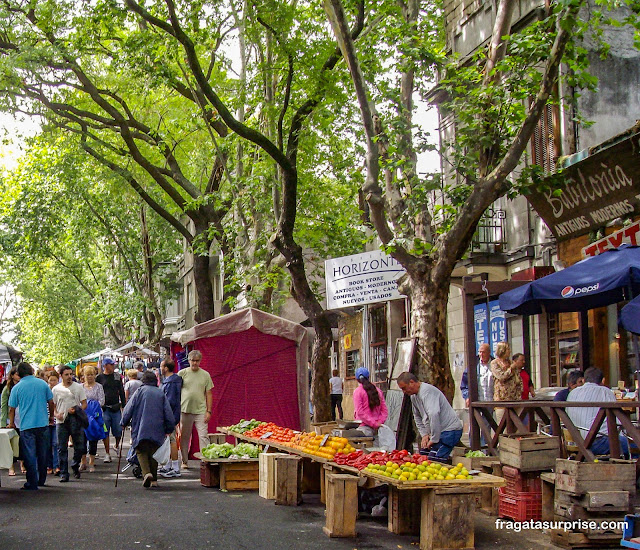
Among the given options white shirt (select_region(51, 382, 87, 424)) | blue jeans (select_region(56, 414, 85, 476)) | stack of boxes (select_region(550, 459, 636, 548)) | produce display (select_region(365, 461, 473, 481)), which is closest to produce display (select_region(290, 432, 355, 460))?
produce display (select_region(365, 461, 473, 481))

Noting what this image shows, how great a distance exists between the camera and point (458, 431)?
394 inches

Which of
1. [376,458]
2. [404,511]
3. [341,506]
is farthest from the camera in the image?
[376,458]

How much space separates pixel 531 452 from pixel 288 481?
319 cm

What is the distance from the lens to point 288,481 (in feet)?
Answer: 36.2

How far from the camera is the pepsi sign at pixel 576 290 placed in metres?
10.5

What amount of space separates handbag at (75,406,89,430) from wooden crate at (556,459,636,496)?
8.66 meters

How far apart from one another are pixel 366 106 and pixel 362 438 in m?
4.93

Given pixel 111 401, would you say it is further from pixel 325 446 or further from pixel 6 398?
pixel 325 446

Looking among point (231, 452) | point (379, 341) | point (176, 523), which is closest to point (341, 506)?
point (176, 523)

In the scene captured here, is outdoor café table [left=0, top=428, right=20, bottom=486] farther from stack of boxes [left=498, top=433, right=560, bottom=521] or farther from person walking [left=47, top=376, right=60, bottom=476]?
stack of boxes [left=498, top=433, right=560, bottom=521]

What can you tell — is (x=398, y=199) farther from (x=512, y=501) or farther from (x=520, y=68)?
(x=512, y=501)

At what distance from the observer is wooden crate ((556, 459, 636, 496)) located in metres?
8.16

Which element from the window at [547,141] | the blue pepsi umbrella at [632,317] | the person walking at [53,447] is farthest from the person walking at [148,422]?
the window at [547,141]

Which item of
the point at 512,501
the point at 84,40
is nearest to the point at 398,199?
the point at 512,501
